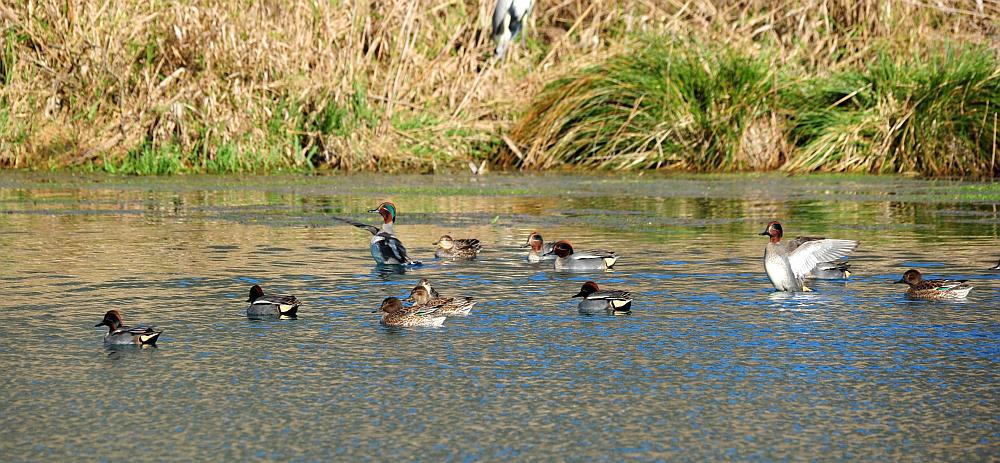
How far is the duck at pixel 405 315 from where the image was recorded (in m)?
8.64

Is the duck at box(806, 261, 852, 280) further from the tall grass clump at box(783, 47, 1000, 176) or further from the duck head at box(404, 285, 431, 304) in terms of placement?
the tall grass clump at box(783, 47, 1000, 176)

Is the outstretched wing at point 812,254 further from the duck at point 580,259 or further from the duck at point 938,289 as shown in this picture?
the duck at point 580,259

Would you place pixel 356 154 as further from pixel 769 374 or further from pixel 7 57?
pixel 769 374

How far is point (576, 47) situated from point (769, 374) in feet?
68.4

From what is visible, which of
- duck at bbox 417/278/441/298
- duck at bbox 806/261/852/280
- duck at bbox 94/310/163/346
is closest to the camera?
duck at bbox 94/310/163/346

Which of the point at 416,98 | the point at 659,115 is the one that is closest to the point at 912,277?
the point at 659,115

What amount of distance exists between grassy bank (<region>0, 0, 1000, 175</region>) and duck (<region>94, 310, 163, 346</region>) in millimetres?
15239

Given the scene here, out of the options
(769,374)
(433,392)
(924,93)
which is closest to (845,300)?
(769,374)

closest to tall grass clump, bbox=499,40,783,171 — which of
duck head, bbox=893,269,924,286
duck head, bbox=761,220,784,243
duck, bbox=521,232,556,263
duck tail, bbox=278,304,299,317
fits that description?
duck, bbox=521,232,556,263

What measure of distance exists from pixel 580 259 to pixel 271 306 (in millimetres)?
3172

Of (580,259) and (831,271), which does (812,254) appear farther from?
(580,259)

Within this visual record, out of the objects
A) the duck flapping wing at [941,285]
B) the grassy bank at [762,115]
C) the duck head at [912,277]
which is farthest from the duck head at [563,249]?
the grassy bank at [762,115]

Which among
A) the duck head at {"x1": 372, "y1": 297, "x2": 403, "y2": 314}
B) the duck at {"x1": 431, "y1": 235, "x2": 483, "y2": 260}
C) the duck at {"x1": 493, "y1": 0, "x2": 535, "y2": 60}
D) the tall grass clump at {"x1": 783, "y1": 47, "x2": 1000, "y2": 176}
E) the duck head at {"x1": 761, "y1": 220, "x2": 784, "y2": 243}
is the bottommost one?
the duck head at {"x1": 372, "y1": 297, "x2": 403, "y2": 314}

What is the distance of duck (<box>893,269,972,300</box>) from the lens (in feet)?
31.3
